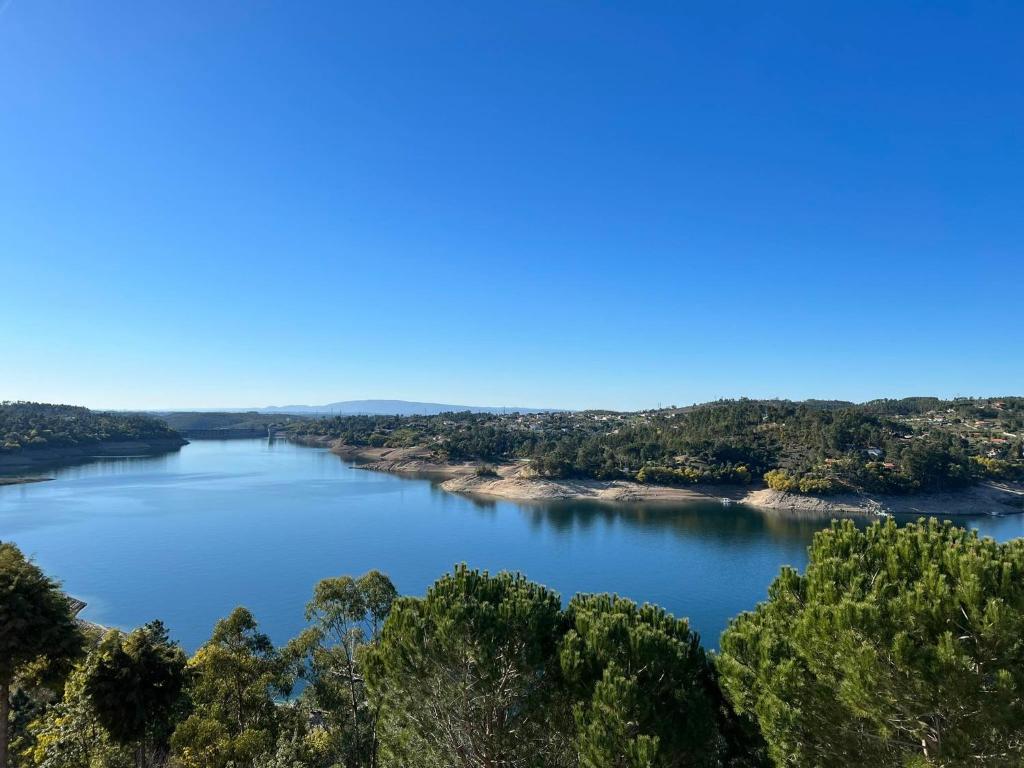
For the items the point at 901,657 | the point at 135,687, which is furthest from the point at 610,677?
the point at 135,687

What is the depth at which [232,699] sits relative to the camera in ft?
32.2

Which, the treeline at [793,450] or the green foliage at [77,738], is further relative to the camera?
the treeline at [793,450]

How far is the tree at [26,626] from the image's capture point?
955cm

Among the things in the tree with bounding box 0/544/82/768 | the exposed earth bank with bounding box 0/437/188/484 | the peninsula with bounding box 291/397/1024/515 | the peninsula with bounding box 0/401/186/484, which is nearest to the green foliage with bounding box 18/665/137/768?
the tree with bounding box 0/544/82/768

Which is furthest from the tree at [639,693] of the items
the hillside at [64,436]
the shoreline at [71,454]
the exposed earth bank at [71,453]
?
the hillside at [64,436]

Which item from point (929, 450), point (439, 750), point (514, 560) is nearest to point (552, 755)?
point (439, 750)

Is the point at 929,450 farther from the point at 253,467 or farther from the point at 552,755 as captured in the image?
the point at 253,467

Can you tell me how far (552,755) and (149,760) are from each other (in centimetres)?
856

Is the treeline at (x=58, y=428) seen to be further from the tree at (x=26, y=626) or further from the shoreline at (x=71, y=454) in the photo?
the tree at (x=26, y=626)

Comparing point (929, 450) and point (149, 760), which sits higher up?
point (929, 450)

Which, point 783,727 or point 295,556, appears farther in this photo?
point 295,556

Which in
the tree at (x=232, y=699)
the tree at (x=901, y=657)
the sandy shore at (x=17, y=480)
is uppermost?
the tree at (x=901, y=657)

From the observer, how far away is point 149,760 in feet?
36.3

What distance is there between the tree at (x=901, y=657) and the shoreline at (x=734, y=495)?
5035 centimetres
